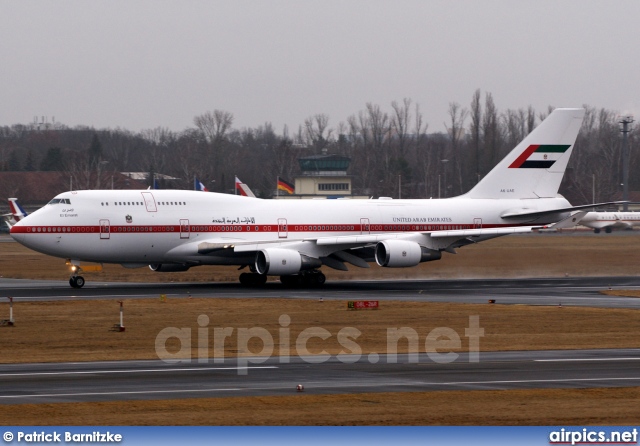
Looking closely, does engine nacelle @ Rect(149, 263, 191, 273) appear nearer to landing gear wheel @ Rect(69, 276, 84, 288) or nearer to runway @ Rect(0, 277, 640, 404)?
landing gear wheel @ Rect(69, 276, 84, 288)

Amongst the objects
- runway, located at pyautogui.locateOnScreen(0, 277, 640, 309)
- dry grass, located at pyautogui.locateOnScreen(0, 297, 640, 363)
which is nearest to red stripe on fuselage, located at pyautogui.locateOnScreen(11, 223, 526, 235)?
runway, located at pyautogui.locateOnScreen(0, 277, 640, 309)

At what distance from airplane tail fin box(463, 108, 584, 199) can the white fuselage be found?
1673mm

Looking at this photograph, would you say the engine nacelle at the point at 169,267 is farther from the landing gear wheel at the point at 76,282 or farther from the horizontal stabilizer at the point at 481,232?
the horizontal stabilizer at the point at 481,232

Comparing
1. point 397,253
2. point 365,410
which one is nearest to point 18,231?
point 397,253

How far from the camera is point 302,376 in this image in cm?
2195

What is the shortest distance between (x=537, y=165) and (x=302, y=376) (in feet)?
116

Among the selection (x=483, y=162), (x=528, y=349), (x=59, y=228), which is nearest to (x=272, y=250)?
(x=59, y=228)

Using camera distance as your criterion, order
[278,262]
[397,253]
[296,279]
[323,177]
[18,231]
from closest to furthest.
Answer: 1. [18,231]
2. [278,262]
3. [397,253]
4. [296,279]
5. [323,177]

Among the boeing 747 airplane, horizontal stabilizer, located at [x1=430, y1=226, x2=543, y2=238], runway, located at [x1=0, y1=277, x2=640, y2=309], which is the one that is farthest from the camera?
horizontal stabilizer, located at [x1=430, y1=226, x2=543, y2=238]

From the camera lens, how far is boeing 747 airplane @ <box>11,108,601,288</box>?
4531 cm

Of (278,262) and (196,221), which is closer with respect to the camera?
(278,262)

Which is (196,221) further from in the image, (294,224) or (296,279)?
(296,279)

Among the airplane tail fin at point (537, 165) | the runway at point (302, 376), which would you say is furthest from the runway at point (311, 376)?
the airplane tail fin at point (537, 165)

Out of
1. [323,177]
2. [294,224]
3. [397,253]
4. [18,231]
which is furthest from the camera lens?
[323,177]
